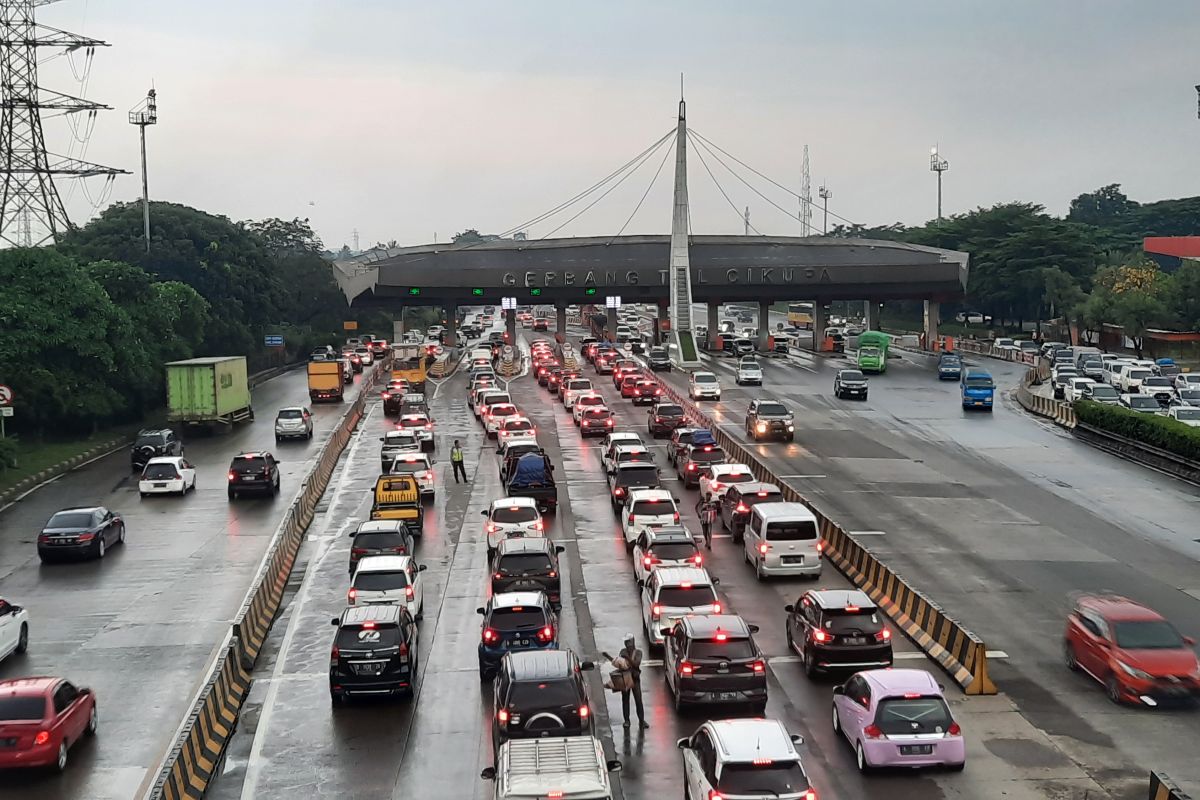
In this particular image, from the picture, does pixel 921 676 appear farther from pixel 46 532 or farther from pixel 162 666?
pixel 46 532

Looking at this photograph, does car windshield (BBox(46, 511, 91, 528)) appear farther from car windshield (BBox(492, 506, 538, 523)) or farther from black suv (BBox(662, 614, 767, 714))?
black suv (BBox(662, 614, 767, 714))

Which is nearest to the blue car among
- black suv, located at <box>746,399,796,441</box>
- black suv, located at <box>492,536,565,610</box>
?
black suv, located at <box>492,536,565,610</box>

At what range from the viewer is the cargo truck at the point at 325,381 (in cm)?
7950

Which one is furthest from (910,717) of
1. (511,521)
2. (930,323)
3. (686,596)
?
(930,323)

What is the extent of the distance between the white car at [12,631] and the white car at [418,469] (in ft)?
56.5

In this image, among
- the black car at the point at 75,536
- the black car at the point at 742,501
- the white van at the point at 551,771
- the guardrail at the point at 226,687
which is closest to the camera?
the white van at the point at 551,771

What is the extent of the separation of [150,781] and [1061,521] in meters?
29.1

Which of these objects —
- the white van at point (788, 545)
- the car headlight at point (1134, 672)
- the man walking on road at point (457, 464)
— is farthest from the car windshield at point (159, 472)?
the car headlight at point (1134, 672)

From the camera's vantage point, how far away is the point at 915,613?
27.5 metres

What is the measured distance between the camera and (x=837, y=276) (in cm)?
12044

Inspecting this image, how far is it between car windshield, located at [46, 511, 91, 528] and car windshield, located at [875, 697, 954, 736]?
25.4 meters

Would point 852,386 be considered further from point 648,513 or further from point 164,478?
point 648,513

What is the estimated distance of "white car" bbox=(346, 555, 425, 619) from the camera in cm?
2761

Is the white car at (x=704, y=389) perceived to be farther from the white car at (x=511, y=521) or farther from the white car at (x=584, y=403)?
the white car at (x=511, y=521)
